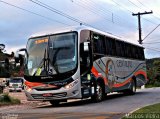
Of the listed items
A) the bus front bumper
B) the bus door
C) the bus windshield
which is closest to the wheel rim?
the bus door

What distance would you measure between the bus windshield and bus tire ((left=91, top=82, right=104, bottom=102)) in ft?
8.38

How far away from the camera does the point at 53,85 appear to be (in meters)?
18.4

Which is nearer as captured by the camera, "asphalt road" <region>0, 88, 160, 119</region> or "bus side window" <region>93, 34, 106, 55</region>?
"asphalt road" <region>0, 88, 160, 119</region>

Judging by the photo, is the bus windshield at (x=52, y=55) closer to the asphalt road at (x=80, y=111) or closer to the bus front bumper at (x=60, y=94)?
the bus front bumper at (x=60, y=94)

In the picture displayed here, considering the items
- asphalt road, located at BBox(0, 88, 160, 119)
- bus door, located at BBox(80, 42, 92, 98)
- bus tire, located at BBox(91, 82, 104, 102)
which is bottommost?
asphalt road, located at BBox(0, 88, 160, 119)

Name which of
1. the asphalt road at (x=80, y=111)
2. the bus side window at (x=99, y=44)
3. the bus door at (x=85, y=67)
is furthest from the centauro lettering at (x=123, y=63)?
the asphalt road at (x=80, y=111)

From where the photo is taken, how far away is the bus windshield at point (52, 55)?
60.7 ft

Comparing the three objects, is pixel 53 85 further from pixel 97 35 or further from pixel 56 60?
pixel 97 35

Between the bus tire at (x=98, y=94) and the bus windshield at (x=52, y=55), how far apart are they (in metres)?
2.55

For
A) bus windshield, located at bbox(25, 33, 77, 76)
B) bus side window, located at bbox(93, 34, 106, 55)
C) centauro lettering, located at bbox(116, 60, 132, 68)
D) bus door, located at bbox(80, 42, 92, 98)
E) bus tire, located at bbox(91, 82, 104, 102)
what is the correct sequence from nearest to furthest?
1. bus windshield, located at bbox(25, 33, 77, 76)
2. bus door, located at bbox(80, 42, 92, 98)
3. bus tire, located at bbox(91, 82, 104, 102)
4. bus side window, located at bbox(93, 34, 106, 55)
5. centauro lettering, located at bbox(116, 60, 132, 68)

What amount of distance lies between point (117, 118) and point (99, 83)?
Answer: 25.5 ft

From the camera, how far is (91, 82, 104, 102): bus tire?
66.8 feet

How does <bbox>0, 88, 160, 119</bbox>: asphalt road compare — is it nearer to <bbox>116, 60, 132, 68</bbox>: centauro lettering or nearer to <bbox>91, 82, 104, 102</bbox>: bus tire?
<bbox>91, 82, 104, 102</bbox>: bus tire

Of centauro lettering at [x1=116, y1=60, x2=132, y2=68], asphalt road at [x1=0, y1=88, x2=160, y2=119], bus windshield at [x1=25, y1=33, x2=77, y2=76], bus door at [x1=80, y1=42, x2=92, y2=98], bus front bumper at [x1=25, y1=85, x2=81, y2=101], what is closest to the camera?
asphalt road at [x1=0, y1=88, x2=160, y2=119]
